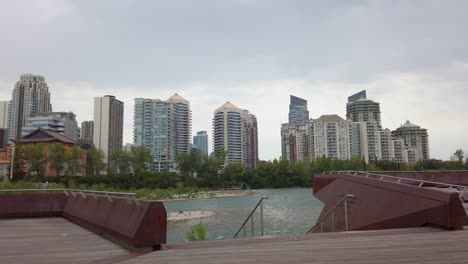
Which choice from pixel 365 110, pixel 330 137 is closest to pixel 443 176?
pixel 330 137

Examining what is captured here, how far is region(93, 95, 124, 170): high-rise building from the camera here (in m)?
179

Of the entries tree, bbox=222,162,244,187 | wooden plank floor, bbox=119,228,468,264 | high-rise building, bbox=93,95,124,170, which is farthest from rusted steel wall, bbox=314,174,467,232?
high-rise building, bbox=93,95,124,170

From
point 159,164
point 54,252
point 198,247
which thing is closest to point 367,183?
point 198,247

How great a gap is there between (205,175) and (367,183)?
103240mm

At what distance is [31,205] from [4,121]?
636ft

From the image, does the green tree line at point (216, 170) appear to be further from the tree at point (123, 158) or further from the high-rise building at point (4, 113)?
the high-rise building at point (4, 113)

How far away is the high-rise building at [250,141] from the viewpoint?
603ft

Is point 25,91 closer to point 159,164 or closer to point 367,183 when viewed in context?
point 159,164

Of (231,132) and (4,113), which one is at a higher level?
(4,113)

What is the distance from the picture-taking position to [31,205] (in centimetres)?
1250

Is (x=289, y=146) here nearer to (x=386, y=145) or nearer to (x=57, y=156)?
(x=386, y=145)

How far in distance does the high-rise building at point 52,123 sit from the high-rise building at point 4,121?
1534 inches

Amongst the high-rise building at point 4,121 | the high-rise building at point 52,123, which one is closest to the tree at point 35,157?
the high-rise building at point 52,123

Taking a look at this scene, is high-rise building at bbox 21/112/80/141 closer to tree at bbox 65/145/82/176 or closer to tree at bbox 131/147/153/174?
tree at bbox 131/147/153/174
